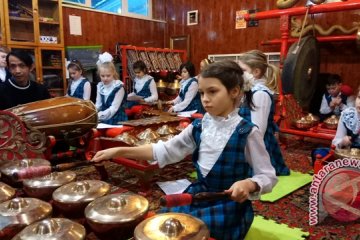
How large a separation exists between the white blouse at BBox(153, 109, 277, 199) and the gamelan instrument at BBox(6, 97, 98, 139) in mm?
1200

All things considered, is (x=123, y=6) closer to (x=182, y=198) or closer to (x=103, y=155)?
(x=103, y=155)

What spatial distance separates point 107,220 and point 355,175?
1.28 metres

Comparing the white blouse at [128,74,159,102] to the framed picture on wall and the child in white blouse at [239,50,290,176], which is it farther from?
the child in white blouse at [239,50,290,176]

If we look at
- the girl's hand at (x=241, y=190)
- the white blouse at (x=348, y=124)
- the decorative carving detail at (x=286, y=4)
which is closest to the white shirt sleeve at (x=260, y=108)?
the white blouse at (x=348, y=124)

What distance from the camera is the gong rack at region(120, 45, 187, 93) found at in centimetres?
476

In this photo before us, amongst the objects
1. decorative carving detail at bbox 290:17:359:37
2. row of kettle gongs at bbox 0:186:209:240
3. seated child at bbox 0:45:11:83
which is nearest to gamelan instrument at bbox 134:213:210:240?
row of kettle gongs at bbox 0:186:209:240

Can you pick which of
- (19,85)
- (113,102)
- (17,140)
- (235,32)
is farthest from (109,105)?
(235,32)

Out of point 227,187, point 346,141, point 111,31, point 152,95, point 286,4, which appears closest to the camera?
point 227,187

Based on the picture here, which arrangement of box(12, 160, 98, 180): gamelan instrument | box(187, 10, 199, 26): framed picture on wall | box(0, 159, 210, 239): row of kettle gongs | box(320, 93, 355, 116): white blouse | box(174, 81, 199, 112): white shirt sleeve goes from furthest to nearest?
box(187, 10, 199, 26): framed picture on wall → box(174, 81, 199, 112): white shirt sleeve → box(320, 93, 355, 116): white blouse → box(12, 160, 98, 180): gamelan instrument → box(0, 159, 210, 239): row of kettle gongs

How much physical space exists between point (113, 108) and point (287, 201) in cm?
185

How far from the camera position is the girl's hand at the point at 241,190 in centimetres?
92

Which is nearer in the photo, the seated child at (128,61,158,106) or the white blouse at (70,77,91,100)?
the white blouse at (70,77,91,100)

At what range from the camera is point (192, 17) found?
226 inches

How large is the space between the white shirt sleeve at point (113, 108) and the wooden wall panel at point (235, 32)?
2634 mm
